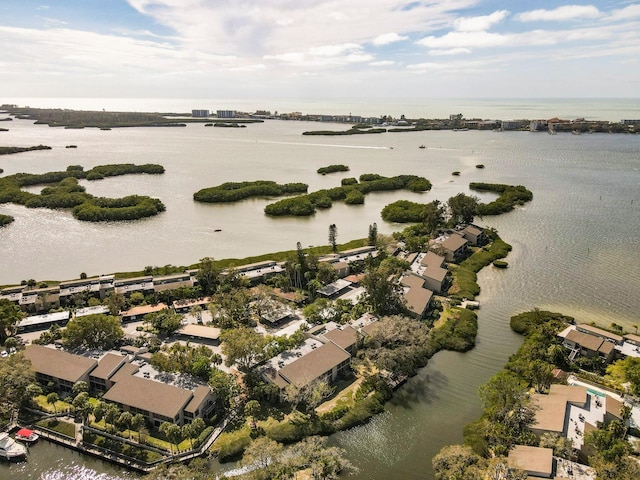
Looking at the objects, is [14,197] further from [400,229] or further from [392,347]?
[392,347]

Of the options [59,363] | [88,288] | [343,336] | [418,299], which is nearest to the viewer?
[59,363]

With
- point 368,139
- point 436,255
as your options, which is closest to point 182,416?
point 436,255

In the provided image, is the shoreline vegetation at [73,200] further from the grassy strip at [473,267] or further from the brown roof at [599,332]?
the brown roof at [599,332]

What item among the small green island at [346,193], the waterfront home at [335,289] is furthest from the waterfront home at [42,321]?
the small green island at [346,193]

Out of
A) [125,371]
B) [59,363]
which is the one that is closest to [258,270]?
[125,371]

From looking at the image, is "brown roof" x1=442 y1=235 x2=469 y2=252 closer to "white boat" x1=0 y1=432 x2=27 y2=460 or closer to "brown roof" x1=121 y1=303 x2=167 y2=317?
"brown roof" x1=121 y1=303 x2=167 y2=317

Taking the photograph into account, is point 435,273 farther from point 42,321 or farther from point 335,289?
point 42,321
